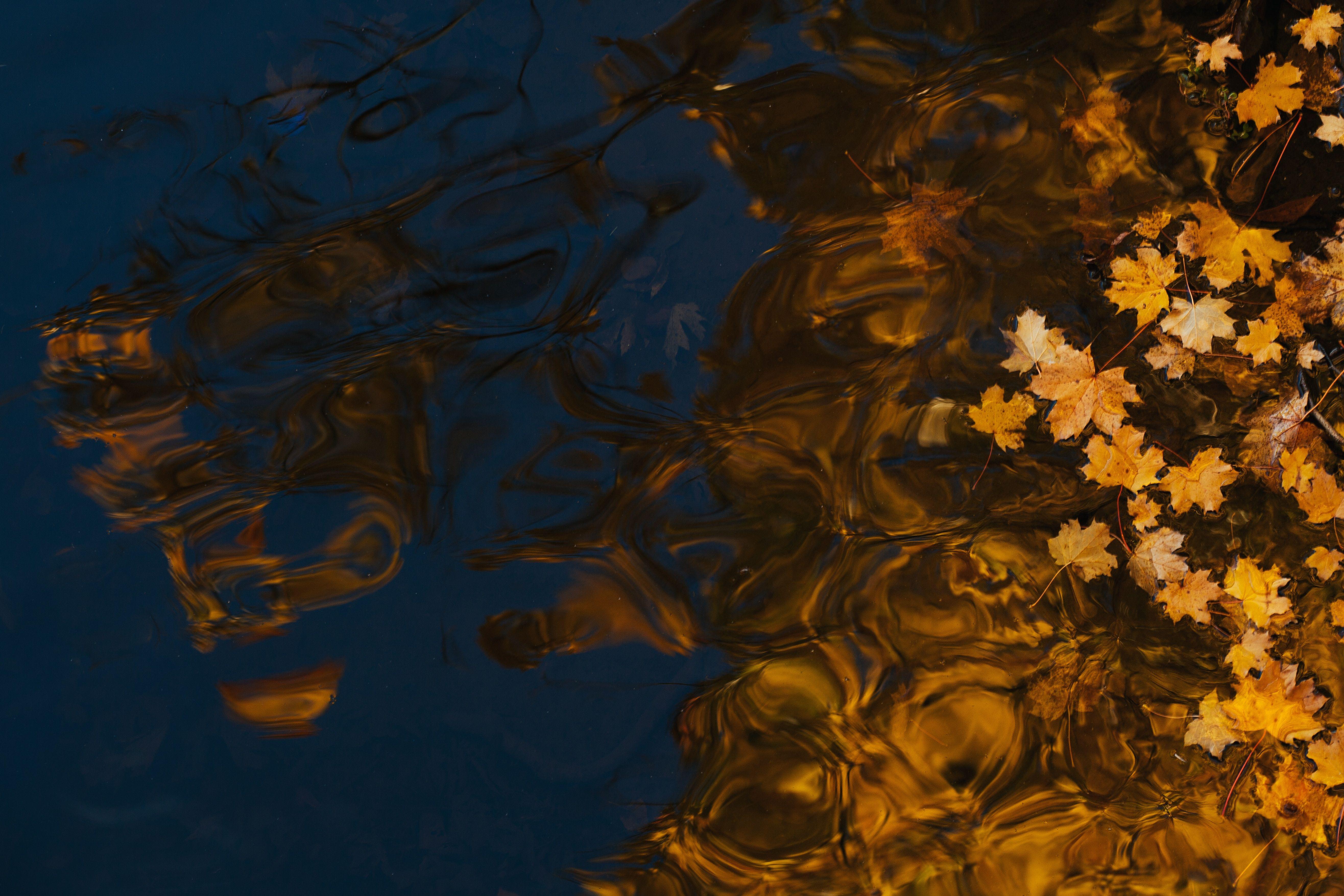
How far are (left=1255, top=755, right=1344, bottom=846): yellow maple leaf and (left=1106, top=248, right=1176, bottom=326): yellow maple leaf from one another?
45.7 inches

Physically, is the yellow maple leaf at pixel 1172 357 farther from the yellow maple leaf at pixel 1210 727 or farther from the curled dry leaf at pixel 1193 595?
the yellow maple leaf at pixel 1210 727

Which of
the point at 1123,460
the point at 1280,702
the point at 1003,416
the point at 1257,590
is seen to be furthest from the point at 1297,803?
the point at 1003,416

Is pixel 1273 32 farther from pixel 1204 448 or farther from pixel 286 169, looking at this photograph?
pixel 286 169

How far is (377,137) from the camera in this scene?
4.92 ft

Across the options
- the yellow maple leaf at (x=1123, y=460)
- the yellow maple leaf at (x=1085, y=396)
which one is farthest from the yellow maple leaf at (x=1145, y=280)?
the yellow maple leaf at (x=1123, y=460)

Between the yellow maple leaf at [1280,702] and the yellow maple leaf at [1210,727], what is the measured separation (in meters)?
0.02

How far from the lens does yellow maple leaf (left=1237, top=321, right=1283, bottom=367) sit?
1.52 m

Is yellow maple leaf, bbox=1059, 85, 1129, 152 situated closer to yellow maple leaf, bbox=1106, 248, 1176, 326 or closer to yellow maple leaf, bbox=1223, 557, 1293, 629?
yellow maple leaf, bbox=1106, 248, 1176, 326

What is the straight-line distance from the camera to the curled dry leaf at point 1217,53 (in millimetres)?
1506

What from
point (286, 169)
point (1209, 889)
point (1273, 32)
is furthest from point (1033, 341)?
point (286, 169)

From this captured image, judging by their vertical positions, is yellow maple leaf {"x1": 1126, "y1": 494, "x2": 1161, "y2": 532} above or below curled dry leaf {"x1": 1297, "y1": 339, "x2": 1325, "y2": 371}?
below

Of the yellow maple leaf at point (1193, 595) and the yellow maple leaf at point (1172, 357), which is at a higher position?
the yellow maple leaf at point (1172, 357)

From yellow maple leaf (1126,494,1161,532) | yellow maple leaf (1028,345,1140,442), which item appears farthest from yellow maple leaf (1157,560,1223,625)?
yellow maple leaf (1028,345,1140,442)

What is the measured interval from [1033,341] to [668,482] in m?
0.93
